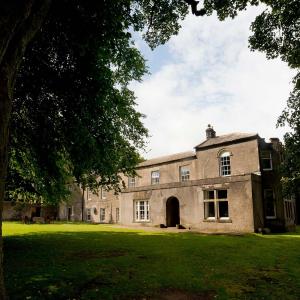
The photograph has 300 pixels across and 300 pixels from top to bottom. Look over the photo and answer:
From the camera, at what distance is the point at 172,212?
32250mm

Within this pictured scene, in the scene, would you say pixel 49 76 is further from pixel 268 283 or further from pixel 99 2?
pixel 268 283

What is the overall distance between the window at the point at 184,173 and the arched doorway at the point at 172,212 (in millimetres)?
3451

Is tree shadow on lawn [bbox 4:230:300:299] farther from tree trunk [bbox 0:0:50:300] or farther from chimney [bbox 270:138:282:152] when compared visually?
chimney [bbox 270:138:282:152]

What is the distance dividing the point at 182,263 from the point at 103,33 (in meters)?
8.12

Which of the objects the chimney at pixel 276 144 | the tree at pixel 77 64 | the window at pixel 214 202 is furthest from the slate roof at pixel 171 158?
the tree at pixel 77 64

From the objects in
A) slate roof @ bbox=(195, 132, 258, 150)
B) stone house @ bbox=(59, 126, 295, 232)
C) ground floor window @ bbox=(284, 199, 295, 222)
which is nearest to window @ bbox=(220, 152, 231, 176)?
stone house @ bbox=(59, 126, 295, 232)

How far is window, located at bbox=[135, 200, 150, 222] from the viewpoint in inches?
1319

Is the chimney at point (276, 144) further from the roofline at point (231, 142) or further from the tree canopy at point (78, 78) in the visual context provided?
the tree canopy at point (78, 78)

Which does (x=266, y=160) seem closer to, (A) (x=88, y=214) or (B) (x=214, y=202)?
(B) (x=214, y=202)

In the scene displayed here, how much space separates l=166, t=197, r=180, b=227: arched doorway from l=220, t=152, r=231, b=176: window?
5779 millimetres

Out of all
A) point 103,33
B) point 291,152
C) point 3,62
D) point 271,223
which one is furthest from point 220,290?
point 271,223

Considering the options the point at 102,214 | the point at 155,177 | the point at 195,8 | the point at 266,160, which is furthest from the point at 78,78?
the point at 102,214

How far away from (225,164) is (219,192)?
332cm

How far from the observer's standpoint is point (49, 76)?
11.7 m
